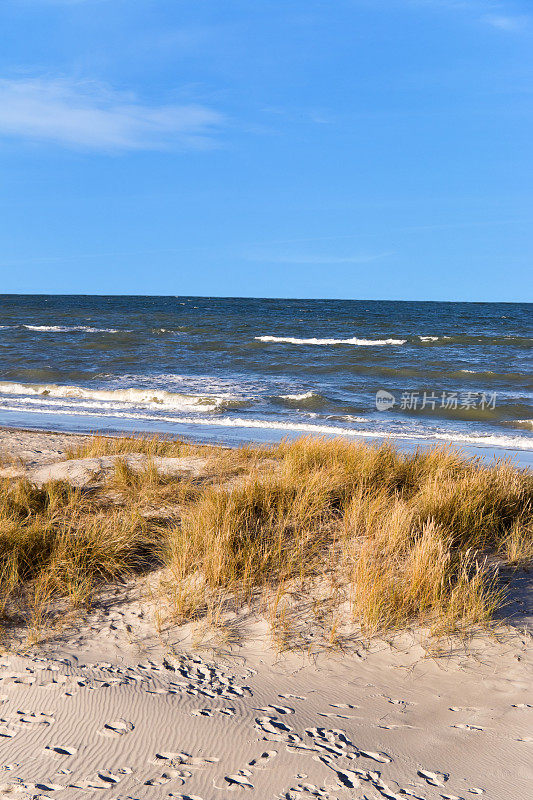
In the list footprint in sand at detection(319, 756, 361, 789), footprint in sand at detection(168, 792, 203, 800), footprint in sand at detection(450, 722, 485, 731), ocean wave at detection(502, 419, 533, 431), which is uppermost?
ocean wave at detection(502, 419, 533, 431)

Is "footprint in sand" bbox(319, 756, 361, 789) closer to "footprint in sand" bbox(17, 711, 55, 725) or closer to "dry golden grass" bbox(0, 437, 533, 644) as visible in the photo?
"dry golden grass" bbox(0, 437, 533, 644)

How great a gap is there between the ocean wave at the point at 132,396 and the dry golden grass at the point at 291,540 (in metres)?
8.74

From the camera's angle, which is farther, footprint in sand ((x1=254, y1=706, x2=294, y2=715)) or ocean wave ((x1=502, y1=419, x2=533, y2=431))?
ocean wave ((x1=502, y1=419, x2=533, y2=431))

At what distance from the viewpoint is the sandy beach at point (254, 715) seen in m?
2.53

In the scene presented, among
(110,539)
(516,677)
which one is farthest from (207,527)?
(516,677)

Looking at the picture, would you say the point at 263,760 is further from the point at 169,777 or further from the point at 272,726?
the point at 169,777

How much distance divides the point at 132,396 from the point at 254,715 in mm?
13492

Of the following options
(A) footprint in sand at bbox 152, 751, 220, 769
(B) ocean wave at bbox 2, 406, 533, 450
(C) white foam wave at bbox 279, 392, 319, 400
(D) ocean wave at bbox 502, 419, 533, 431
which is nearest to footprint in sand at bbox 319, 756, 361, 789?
(A) footprint in sand at bbox 152, 751, 220, 769

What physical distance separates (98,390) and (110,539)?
40.6 ft

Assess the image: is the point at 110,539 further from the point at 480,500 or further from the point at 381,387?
the point at 381,387

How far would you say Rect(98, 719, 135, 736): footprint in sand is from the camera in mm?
2842

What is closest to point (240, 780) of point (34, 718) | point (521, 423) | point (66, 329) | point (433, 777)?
point (433, 777)
